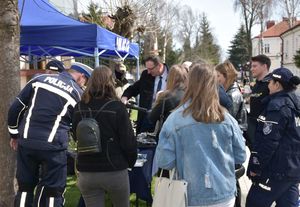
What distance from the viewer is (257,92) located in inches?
192

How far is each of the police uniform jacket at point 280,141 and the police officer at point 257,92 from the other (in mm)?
772

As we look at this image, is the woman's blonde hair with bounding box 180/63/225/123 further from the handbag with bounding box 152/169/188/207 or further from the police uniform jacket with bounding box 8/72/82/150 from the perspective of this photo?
the police uniform jacket with bounding box 8/72/82/150

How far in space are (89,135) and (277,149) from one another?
165cm

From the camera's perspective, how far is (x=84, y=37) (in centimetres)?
638

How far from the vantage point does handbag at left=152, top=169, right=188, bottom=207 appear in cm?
289

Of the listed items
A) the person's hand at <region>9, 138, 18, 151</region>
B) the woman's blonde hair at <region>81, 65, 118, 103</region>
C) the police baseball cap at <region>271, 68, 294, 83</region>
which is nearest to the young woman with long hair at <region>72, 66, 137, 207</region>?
the woman's blonde hair at <region>81, 65, 118, 103</region>

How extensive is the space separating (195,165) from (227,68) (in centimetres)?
237

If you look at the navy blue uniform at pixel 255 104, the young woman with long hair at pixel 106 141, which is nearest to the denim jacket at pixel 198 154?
the young woman with long hair at pixel 106 141

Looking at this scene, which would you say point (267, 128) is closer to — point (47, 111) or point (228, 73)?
point (228, 73)

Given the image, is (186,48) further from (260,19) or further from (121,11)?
(121,11)

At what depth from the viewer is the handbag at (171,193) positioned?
2895mm

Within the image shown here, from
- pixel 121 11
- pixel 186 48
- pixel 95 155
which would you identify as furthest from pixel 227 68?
pixel 186 48

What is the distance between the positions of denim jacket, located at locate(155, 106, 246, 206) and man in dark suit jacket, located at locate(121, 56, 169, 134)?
2585 millimetres

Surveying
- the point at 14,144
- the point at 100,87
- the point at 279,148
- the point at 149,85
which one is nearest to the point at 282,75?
the point at 279,148
